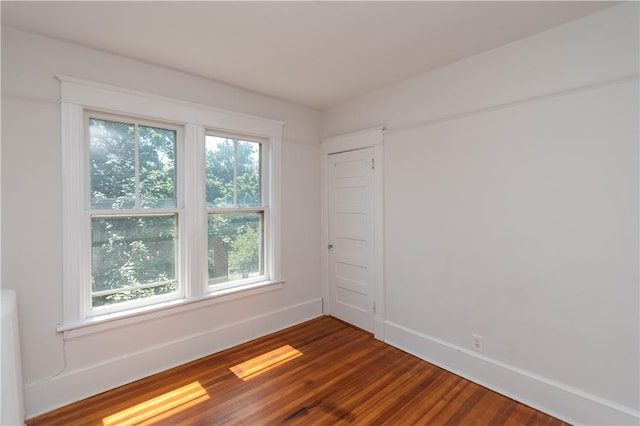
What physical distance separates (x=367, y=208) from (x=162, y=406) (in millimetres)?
2512

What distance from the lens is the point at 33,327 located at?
2.10 meters

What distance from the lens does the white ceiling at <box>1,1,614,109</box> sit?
72.1 inches

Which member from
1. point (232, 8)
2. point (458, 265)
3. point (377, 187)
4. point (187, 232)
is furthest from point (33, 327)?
point (458, 265)

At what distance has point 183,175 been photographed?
279cm

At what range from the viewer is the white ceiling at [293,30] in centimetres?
183

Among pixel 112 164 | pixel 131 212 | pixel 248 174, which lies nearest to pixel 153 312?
pixel 131 212

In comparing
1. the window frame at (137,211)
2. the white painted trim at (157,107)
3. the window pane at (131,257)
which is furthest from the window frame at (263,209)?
the window pane at (131,257)

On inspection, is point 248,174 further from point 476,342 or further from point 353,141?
point 476,342

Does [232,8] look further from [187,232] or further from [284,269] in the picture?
[284,269]

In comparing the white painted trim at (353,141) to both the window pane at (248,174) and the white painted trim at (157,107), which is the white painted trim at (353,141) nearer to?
the white painted trim at (157,107)

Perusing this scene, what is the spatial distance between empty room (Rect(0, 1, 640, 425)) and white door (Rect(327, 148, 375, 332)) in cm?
9

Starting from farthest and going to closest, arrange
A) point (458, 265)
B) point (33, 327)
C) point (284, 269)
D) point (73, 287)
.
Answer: point (284, 269) < point (458, 265) < point (73, 287) < point (33, 327)

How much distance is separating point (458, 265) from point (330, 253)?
163 cm

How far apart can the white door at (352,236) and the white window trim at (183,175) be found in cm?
73
